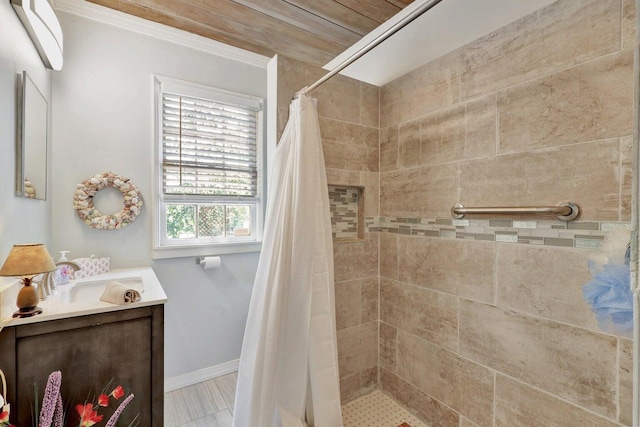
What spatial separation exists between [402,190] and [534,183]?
0.73 m

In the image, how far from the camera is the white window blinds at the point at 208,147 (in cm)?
219

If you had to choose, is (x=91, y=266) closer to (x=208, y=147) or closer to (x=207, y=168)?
(x=207, y=168)

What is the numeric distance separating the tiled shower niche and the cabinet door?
1164 millimetres

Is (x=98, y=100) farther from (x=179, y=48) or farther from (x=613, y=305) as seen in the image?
(x=613, y=305)

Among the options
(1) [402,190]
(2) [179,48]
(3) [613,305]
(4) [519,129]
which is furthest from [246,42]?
(3) [613,305]

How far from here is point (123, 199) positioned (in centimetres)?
200

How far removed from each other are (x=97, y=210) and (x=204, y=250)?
28.5 inches

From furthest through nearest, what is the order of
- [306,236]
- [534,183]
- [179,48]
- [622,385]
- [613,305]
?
[179,48] < [306,236] < [534,183] < [622,385] < [613,305]

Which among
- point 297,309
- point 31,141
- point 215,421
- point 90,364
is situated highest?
point 31,141

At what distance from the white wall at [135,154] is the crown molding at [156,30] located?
4 centimetres

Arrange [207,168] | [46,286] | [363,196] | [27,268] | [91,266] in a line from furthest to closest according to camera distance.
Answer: [207,168] < [363,196] < [91,266] < [46,286] < [27,268]

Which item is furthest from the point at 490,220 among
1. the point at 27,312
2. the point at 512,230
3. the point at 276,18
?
the point at 27,312

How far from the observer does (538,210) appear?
4.15 feet

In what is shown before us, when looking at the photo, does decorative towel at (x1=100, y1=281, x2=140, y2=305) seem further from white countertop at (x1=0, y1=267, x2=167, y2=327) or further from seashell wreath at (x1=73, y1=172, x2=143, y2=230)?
seashell wreath at (x1=73, y1=172, x2=143, y2=230)
